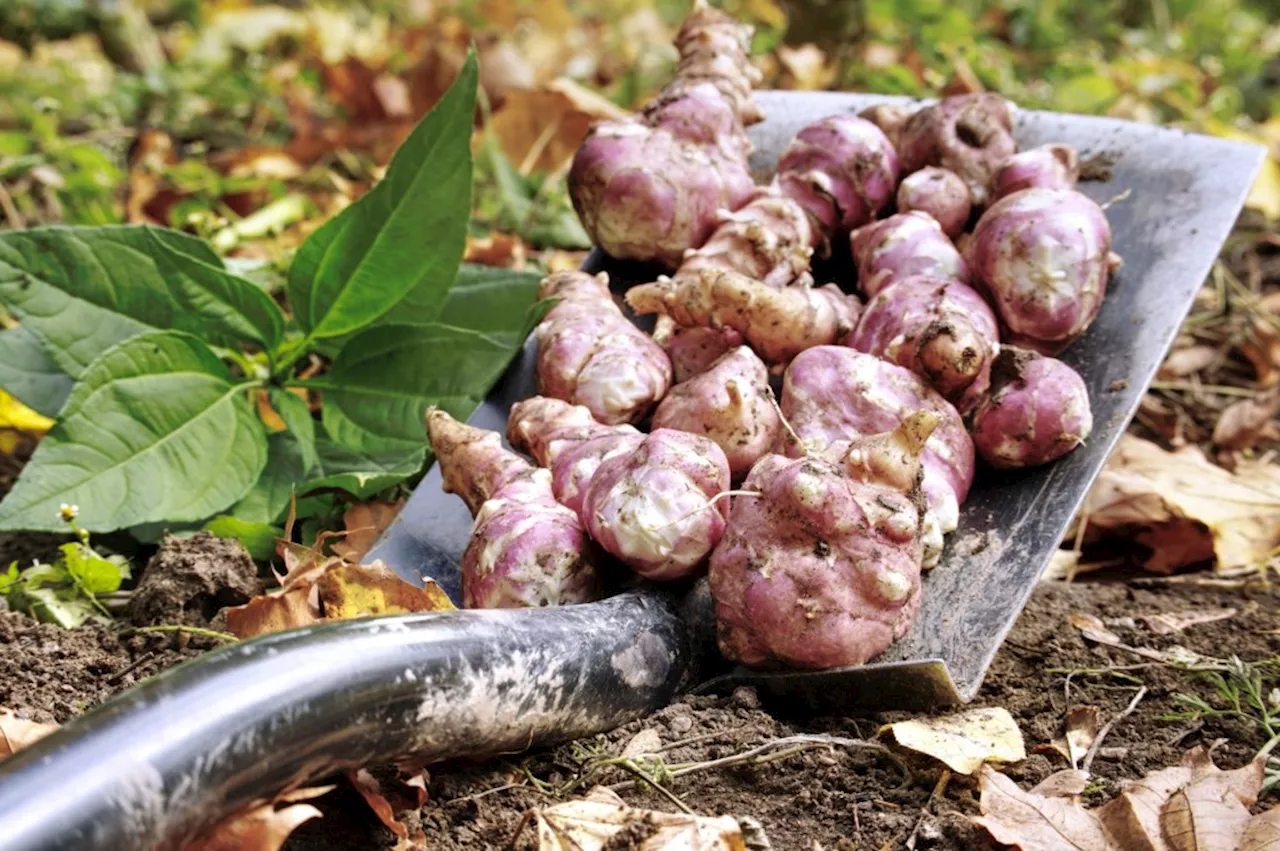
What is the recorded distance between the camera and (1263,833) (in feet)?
3.53

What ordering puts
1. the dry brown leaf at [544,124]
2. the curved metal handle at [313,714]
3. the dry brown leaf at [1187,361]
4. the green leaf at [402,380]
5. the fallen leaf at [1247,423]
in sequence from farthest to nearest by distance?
the dry brown leaf at [544,124] < the dry brown leaf at [1187,361] < the fallen leaf at [1247,423] < the green leaf at [402,380] < the curved metal handle at [313,714]

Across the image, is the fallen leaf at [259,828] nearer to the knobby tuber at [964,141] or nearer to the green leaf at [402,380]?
the green leaf at [402,380]

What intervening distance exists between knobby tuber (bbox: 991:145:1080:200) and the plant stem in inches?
45.9

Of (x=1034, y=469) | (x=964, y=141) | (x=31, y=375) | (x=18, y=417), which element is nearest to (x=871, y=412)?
(x=1034, y=469)

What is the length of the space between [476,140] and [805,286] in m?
1.61

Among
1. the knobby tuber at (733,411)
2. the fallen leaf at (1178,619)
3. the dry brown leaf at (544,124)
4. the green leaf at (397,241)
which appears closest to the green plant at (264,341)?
the green leaf at (397,241)

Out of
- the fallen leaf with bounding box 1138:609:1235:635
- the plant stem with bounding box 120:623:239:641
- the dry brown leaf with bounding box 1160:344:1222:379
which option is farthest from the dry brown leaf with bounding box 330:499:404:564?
the dry brown leaf with bounding box 1160:344:1222:379

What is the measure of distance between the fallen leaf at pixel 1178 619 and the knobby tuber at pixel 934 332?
1.11 feet

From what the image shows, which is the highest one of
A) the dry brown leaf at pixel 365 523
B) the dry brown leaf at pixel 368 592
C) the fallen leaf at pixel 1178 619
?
the dry brown leaf at pixel 368 592

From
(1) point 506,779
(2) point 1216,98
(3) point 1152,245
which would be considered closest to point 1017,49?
(2) point 1216,98

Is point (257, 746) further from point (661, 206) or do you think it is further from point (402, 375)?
point (661, 206)

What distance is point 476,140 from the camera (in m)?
3.05

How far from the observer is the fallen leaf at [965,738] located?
1.17 m

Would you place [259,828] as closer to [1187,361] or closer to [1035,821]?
[1035,821]
